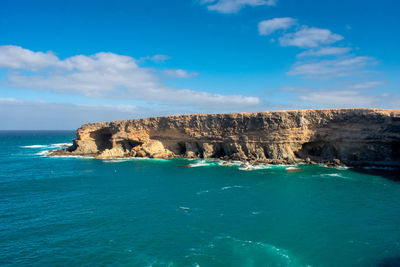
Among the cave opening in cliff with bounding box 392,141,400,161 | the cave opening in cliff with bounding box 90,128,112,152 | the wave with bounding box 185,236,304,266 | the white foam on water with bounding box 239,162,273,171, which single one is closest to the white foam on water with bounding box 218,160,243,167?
the white foam on water with bounding box 239,162,273,171

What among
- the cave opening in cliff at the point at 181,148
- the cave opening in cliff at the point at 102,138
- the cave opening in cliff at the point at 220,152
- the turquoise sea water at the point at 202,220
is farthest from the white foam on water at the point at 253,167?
the cave opening in cliff at the point at 102,138

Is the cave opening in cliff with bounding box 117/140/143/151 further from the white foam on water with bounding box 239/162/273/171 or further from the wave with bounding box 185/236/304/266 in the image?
the wave with bounding box 185/236/304/266

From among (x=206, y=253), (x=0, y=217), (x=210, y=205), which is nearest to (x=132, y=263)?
(x=206, y=253)

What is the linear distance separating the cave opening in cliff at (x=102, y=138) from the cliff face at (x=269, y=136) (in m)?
2.08

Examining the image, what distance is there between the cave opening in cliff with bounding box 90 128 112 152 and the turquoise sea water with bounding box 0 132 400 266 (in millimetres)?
36213

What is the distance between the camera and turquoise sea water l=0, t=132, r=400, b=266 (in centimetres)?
1877

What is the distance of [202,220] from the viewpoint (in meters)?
24.9

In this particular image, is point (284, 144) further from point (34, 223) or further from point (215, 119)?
point (34, 223)

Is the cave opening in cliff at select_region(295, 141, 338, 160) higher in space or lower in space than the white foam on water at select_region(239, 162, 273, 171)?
higher

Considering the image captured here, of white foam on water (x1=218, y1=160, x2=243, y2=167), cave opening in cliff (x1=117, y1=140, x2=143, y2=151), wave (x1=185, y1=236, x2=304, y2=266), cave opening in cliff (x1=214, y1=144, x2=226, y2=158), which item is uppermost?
cave opening in cliff (x1=117, y1=140, x2=143, y2=151)

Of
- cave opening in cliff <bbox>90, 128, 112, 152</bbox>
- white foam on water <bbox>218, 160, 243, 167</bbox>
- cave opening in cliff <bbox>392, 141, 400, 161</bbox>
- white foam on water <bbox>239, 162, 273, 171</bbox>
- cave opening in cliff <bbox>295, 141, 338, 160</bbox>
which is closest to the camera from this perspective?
white foam on water <bbox>239, 162, 273, 171</bbox>

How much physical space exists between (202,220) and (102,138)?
66.1 metres

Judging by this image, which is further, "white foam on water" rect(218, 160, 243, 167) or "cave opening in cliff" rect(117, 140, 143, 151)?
"cave opening in cliff" rect(117, 140, 143, 151)

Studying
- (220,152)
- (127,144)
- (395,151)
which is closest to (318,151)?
(395,151)
